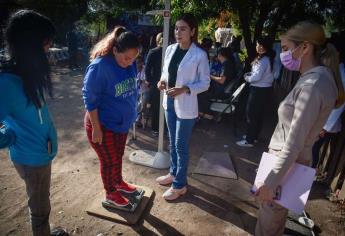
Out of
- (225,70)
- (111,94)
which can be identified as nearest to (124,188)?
(111,94)

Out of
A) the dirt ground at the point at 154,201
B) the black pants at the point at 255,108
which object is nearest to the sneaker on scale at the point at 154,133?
the dirt ground at the point at 154,201

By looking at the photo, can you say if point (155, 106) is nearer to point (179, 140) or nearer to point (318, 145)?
point (179, 140)

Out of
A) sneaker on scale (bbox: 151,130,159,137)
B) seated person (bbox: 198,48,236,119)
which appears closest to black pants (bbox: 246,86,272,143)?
seated person (bbox: 198,48,236,119)

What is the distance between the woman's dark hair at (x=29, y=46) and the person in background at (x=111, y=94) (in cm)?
63

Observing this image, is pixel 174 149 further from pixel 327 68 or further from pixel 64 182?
pixel 327 68

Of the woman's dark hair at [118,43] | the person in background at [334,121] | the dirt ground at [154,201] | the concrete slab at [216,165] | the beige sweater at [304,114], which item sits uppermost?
the woman's dark hair at [118,43]

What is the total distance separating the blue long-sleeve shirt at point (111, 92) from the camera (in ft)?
8.37

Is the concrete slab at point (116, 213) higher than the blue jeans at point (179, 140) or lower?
lower

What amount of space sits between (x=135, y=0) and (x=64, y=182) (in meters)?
14.6

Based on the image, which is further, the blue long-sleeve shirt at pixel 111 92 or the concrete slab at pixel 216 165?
the concrete slab at pixel 216 165

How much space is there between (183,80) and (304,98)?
5.33ft

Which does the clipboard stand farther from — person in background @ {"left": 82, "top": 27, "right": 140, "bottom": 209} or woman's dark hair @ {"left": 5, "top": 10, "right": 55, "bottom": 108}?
woman's dark hair @ {"left": 5, "top": 10, "right": 55, "bottom": 108}

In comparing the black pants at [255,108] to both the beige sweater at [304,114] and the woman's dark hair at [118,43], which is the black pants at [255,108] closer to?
the woman's dark hair at [118,43]

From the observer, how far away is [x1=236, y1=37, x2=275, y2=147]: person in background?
4902 mm
